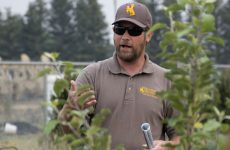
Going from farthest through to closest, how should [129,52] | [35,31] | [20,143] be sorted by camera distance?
[35,31], [20,143], [129,52]

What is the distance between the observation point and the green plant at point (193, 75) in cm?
169

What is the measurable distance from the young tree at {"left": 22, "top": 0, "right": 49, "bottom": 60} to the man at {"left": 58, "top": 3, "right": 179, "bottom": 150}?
27733mm

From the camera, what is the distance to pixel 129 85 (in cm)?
371

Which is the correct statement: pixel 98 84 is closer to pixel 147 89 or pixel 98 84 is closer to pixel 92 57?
pixel 147 89

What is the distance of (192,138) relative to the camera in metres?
1.76

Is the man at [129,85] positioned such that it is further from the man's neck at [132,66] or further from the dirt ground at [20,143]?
the dirt ground at [20,143]

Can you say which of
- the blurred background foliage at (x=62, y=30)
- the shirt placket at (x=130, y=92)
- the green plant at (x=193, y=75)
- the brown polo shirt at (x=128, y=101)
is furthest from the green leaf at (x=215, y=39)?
the blurred background foliage at (x=62, y=30)

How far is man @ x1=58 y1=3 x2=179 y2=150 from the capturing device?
3600 millimetres

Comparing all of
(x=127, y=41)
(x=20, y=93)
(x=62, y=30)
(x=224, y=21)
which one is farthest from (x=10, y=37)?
(x=127, y=41)

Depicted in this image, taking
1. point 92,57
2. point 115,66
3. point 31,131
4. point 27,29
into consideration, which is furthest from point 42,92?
point 27,29

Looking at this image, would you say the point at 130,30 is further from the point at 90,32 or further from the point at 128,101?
the point at 90,32

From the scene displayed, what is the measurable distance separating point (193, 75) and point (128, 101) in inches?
76.1

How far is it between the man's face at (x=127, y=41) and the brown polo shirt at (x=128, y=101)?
0.13 meters

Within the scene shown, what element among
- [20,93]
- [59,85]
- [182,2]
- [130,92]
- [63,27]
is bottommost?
[20,93]
